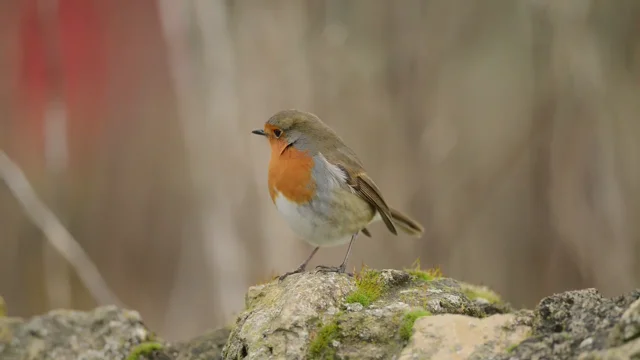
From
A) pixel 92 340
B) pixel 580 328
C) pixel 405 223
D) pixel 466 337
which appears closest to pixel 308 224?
pixel 405 223

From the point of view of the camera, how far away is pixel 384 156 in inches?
230

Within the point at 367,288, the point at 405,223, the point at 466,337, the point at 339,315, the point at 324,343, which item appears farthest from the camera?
the point at 405,223

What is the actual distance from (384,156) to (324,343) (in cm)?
371

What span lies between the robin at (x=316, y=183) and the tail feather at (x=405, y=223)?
42cm

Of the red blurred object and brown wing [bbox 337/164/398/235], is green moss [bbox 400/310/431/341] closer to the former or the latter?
brown wing [bbox 337/164/398/235]

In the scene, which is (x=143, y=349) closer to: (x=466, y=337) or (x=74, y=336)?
(x=74, y=336)

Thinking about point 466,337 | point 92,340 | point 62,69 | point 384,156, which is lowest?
point 466,337

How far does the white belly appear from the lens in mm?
3432

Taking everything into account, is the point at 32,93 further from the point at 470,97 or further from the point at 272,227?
the point at 470,97

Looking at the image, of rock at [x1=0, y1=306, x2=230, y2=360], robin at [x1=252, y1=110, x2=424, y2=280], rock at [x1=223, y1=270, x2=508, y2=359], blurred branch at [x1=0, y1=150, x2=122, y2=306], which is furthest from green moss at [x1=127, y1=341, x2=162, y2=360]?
blurred branch at [x1=0, y1=150, x2=122, y2=306]

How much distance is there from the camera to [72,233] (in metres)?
6.63

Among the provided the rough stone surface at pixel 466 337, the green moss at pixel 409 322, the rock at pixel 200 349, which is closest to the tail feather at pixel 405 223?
the rock at pixel 200 349

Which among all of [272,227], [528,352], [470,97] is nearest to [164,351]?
[528,352]

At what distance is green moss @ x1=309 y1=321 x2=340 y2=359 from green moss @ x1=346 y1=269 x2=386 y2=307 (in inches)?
7.4
